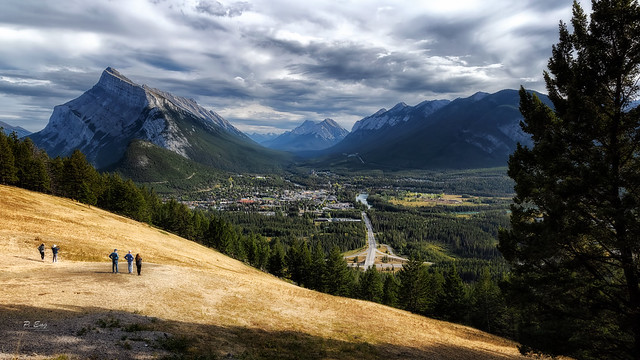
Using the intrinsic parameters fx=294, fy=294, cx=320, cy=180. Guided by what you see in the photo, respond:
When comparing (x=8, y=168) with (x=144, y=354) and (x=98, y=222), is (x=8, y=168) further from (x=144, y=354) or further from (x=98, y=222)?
(x=144, y=354)

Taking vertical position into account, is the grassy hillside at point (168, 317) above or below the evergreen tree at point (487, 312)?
above

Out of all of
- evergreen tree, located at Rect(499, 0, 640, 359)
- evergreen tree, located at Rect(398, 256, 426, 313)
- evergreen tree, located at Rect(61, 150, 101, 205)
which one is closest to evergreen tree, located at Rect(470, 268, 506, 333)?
evergreen tree, located at Rect(398, 256, 426, 313)

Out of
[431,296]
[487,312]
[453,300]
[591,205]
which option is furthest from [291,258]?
[591,205]

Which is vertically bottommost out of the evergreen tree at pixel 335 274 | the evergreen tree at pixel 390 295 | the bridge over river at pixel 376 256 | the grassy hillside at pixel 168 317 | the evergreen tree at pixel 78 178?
the bridge over river at pixel 376 256

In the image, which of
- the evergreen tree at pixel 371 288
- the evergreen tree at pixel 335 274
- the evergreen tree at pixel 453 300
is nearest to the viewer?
the evergreen tree at pixel 453 300

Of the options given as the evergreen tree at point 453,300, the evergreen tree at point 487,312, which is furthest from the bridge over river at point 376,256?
the evergreen tree at point 487,312

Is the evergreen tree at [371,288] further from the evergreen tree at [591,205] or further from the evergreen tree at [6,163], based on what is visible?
the evergreen tree at [6,163]

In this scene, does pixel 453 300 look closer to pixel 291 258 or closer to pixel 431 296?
pixel 431 296
